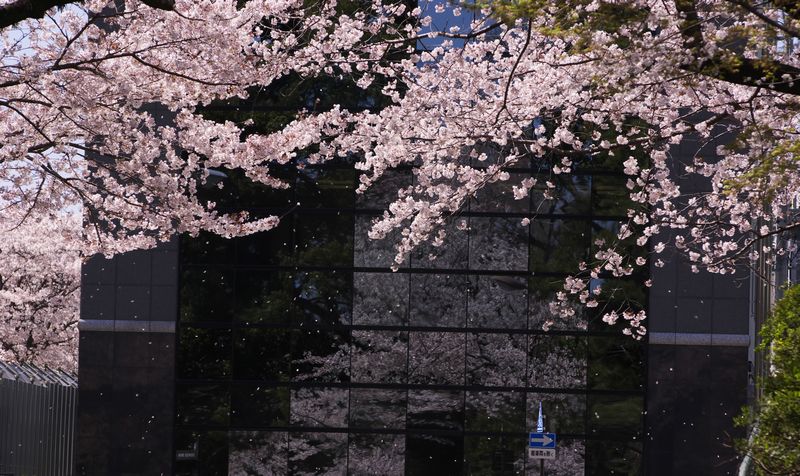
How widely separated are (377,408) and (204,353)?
3.34 m

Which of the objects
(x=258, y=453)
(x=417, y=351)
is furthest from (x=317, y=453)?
(x=417, y=351)

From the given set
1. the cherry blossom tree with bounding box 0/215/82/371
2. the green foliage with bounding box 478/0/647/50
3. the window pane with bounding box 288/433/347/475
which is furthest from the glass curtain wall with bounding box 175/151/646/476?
the cherry blossom tree with bounding box 0/215/82/371

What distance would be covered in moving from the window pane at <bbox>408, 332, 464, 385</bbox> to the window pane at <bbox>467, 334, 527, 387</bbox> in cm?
20

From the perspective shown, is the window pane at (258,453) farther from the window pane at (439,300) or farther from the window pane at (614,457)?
the window pane at (614,457)

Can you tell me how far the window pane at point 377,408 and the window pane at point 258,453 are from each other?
4.51 ft

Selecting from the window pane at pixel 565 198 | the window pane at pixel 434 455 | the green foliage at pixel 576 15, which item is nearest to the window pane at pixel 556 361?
the window pane at pixel 434 455

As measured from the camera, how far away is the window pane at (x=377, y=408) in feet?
71.7

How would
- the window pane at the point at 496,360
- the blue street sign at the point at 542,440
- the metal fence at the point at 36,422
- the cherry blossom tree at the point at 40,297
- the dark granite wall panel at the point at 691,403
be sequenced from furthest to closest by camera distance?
the cherry blossom tree at the point at 40,297 → the metal fence at the point at 36,422 → the window pane at the point at 496,360 → the dark granite wall panel at the point at 691,403 → the blue street sign at the point at 542,440

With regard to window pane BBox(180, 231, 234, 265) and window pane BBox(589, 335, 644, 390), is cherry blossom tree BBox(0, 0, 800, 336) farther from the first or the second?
window pane BBox(589, 335, 644, 390)

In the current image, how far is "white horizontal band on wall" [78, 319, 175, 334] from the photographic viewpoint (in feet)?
72.0

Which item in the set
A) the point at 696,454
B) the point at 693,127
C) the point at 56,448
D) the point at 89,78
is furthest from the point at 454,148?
the point at 56,448

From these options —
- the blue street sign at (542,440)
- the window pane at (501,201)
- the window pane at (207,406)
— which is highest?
the window pane at (501,201)

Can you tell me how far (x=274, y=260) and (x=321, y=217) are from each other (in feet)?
3.85

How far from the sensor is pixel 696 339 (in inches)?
846
